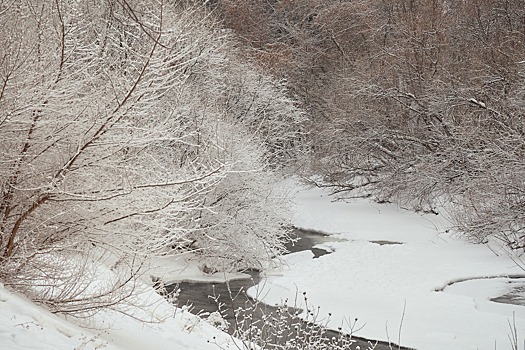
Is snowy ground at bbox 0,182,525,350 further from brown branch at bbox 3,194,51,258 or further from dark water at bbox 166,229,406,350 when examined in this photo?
brown branch at bbox 3,194,51,258

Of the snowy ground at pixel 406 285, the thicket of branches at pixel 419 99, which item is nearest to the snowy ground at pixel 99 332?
the snowy ground at pixel 406 285

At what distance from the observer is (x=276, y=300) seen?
14711 millimetres

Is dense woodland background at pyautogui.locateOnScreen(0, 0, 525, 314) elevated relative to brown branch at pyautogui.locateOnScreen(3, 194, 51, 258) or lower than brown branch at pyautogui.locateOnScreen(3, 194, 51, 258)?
elevated

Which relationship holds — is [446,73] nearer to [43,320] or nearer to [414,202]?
[414,202]

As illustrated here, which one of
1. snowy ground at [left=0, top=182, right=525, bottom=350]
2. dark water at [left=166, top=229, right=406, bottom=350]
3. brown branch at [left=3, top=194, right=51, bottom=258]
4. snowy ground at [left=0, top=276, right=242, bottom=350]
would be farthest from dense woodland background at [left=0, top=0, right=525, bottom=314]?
dark water at [left=166, top=229, right=406, bottom=350]

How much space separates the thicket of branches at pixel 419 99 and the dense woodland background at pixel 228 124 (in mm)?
73

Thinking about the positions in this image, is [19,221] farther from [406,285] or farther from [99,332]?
[406,285]

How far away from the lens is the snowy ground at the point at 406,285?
12289 mm

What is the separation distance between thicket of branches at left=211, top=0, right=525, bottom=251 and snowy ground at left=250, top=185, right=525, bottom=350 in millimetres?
956

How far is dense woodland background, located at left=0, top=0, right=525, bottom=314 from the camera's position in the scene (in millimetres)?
6965

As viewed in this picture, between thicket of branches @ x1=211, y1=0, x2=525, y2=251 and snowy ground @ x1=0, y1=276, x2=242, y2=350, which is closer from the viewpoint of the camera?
snowy ground @ x1=0, y1=276, x2=242, y2=350

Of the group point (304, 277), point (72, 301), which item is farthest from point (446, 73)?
point (72, 301)

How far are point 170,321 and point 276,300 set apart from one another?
584 cm

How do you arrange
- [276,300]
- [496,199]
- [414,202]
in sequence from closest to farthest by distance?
[276,300] < [496,199] < [414,202]
